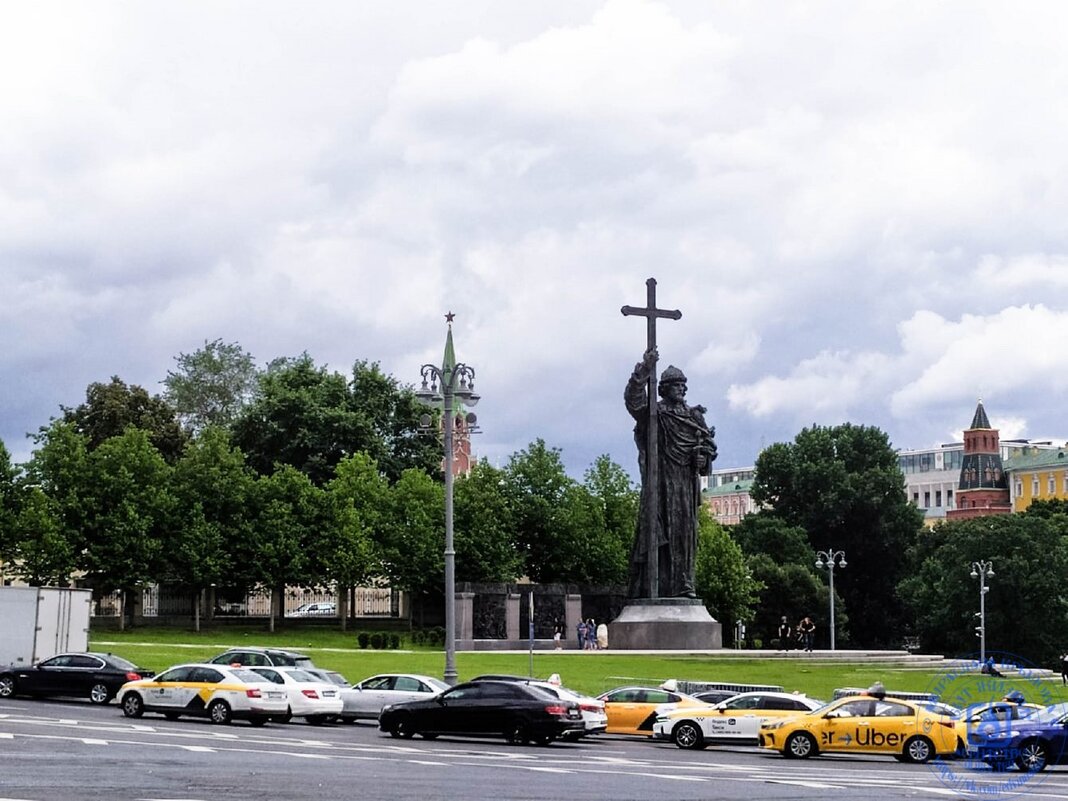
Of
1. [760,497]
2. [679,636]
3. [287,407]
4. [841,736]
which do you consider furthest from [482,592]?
[760,497]

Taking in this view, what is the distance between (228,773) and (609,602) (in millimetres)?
52371

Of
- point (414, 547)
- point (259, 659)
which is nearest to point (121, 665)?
point (259, 659)

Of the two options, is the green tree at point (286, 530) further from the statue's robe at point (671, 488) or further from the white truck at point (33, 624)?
the white truck at point (33, 624)

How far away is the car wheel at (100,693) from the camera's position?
4069 cm

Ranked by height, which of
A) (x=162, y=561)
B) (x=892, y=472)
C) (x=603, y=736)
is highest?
(x=892, y=472)

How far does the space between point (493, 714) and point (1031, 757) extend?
10833 mm

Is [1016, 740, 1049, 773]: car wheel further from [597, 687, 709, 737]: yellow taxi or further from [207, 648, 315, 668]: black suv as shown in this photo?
[207, 648, 315, 668]: black suv

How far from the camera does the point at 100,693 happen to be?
134ft

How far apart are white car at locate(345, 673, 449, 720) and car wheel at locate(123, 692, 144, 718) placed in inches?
194

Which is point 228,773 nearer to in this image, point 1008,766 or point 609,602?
point 1008,766

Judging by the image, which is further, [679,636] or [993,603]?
[993,603]

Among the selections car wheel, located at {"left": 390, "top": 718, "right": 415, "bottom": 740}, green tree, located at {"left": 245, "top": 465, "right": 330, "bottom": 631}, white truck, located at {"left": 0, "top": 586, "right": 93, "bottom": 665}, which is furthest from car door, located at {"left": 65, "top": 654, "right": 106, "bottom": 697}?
green tree, located at {"left": 245, "top": 465, "right": 330, "bottom": 631}

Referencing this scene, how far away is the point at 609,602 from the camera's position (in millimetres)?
74250

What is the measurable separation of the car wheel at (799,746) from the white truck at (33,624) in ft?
72.1
